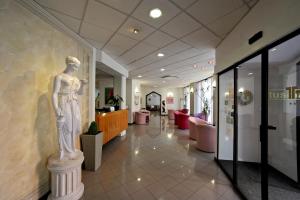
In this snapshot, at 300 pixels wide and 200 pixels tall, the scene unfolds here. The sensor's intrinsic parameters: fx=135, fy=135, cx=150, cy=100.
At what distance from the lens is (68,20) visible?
221 centimetres

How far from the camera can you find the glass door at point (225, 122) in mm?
3070

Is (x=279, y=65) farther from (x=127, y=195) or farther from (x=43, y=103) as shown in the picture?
(x=43, y=103)

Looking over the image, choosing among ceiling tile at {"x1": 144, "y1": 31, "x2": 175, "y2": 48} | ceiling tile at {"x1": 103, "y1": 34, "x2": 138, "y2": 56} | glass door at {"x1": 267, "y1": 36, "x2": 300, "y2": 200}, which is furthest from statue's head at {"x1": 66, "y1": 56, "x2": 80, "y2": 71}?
glass door at {"x1": 267, "y1": 36, "x2": 300, "y2": 200}

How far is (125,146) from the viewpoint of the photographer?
4.58 m

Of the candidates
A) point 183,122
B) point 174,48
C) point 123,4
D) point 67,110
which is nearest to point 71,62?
point 67,110

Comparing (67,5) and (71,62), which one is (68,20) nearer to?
(67,5)

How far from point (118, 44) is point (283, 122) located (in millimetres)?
3622

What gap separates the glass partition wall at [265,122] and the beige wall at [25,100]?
10.2 feet

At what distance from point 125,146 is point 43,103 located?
3.03 metres

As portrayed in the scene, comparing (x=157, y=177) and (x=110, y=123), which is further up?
(x=110, y=123)

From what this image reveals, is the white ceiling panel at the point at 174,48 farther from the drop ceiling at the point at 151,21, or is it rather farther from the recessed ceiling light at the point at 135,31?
the recessed ceiling light at the point at 135,31

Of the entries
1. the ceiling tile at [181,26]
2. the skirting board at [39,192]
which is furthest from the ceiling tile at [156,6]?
the skirting board at [39,192]

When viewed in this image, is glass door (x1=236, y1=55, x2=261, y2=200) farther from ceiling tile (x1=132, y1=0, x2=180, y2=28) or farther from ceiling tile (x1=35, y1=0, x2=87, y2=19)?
ceiling tile (x1=35, y1=0, x2=87, y2=19)

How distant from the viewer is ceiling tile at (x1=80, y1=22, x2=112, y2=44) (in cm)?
243
